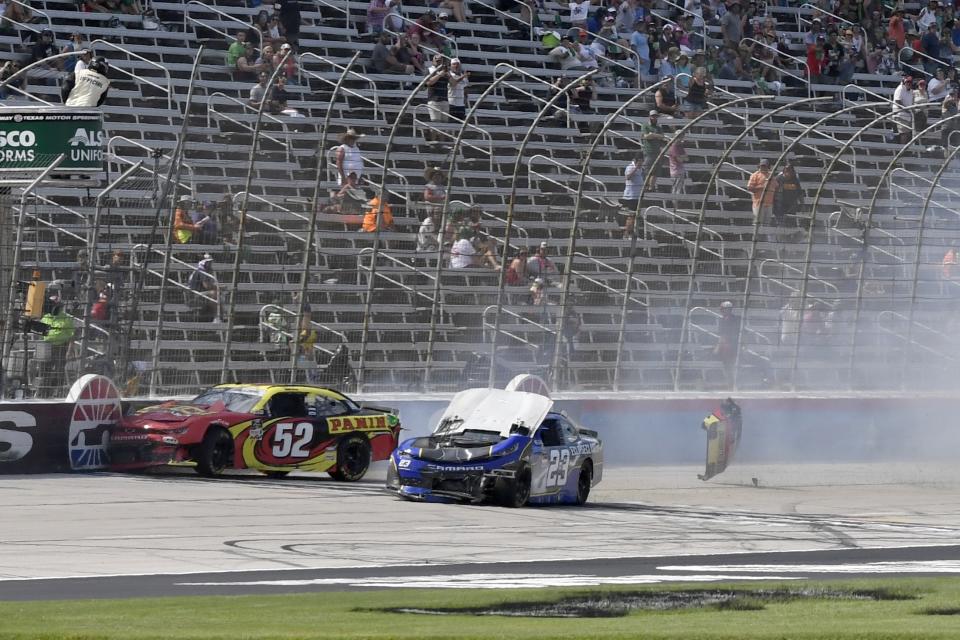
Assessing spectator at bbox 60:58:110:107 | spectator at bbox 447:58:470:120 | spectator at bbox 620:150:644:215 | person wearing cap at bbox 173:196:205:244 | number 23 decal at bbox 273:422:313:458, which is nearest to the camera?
spectator at bbox 60:58:110:107

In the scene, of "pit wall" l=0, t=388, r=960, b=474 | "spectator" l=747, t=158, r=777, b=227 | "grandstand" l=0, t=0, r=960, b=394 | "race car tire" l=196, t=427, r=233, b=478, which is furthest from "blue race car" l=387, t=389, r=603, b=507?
"spectator" l=747, t=158, r=777, b=227

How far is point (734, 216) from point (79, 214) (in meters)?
9.40

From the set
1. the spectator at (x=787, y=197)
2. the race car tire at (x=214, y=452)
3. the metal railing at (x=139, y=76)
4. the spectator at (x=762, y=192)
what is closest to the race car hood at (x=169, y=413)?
the race car tire at (x=214, y=452)

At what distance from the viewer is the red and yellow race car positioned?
2073 centimetres

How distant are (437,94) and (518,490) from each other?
11521mm

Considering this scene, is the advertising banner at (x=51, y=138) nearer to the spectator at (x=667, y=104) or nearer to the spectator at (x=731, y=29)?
the spectator at (x=667, y=104)

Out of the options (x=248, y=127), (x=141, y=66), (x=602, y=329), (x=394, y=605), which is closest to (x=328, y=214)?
(x=248, y=127)

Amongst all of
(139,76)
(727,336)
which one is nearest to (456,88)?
(139,76)

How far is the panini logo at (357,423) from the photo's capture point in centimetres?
2173

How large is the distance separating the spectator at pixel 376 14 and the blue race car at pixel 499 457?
1282cm

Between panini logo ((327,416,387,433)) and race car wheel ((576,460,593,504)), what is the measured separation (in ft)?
11.0

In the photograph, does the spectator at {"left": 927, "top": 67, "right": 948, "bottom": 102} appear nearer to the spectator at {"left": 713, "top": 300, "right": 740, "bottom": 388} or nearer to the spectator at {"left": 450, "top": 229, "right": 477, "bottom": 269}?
the spectator at {"left": 713, "top": 300, "right": 740, "bottom": 388}

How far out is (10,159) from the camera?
20.0 meters

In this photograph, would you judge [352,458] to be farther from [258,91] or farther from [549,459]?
[258,91]
